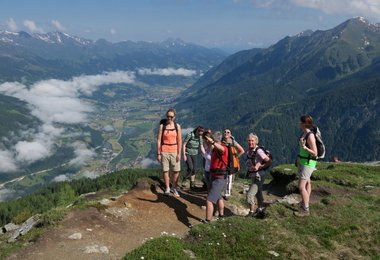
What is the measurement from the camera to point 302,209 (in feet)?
71.2

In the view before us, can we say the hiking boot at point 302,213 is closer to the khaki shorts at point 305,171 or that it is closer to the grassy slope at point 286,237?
the grassy slope at point 286,237

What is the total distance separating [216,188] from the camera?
820 inches

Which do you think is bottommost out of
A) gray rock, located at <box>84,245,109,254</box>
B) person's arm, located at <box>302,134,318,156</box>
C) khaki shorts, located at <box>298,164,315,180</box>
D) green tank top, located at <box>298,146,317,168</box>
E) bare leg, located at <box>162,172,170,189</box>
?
gray rock, located at <box>84,245,109,254</box>

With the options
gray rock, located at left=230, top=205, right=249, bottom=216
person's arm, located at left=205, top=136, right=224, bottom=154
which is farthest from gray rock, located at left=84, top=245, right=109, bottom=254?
gray rock, located at left=230, top=205, right=249, bottom=216

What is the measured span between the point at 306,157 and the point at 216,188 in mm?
4705

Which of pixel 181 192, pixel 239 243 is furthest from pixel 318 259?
pixel 181 192

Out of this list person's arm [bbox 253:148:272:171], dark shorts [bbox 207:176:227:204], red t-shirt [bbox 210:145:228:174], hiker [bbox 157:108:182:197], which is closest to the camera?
red t-shirt [bbox 210:145:228:174]

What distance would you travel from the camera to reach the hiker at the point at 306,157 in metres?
20.1

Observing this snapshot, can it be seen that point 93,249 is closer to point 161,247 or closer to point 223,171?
point 161,247

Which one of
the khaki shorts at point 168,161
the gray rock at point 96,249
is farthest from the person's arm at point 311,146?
the gray rock at point 96,249

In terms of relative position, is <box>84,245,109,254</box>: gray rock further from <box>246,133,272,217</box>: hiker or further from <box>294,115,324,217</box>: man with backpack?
<box>294,115,324,217</box>: man with backpack

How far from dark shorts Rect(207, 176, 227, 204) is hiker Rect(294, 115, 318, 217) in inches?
156

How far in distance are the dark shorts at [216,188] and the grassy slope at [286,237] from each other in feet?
4.96

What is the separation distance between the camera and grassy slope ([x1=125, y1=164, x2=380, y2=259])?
1694 centimetres
